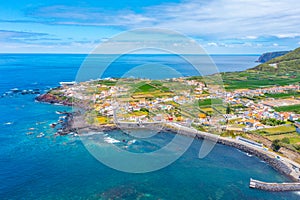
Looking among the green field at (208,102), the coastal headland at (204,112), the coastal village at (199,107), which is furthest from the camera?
the green field at (208,102)

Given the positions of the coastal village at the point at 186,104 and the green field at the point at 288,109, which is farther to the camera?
the green field at the point at 288,109

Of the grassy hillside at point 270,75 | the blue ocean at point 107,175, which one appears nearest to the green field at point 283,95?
the grassy hillside at point 270,75

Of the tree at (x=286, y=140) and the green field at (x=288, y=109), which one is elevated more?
the green field at (x=288, y=109)

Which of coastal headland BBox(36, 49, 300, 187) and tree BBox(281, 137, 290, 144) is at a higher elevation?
coastal headland BBox(36, 49, 300, 187)

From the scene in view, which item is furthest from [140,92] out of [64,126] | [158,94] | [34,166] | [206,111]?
[34,166]

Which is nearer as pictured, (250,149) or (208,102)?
(250,149)

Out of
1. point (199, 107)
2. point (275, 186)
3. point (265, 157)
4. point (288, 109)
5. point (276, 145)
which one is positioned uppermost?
point (199, 107)

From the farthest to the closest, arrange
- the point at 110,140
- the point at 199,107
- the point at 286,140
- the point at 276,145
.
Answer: the point at 199,107, the point at 110,140, the point at 286,140, the point at 276,145

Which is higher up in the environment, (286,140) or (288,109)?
(288,109)

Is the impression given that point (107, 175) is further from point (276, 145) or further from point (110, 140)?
point (276, 145)

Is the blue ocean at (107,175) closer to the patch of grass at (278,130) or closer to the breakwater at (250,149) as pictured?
the breakwater at (250,149)

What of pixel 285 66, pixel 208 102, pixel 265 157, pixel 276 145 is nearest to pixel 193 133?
pixel 265 157

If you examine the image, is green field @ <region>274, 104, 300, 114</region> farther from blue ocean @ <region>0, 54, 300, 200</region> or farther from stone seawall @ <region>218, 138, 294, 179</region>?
blue ocean @ <region>0, 54, 300, 200</region>

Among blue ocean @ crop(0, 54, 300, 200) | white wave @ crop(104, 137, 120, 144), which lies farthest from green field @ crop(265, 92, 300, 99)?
white wave @ crop(104, 137, 120, 144)
